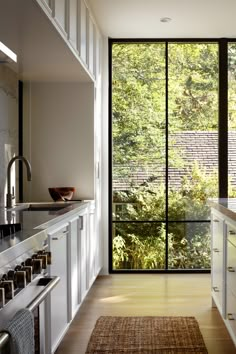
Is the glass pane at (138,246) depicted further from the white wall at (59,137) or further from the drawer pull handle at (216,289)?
the drawer pull handle at (216,289)

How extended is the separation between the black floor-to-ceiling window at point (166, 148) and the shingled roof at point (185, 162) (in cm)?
1

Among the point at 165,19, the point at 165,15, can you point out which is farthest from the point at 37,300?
the point at 165,19

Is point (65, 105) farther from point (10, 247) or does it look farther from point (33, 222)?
point (10, 247)

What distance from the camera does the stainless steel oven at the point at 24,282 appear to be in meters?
1.59

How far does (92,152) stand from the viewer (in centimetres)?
484

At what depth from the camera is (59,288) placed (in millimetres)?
2973

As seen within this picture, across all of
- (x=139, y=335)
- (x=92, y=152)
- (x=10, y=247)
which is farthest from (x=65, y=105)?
(x=10, y=247)

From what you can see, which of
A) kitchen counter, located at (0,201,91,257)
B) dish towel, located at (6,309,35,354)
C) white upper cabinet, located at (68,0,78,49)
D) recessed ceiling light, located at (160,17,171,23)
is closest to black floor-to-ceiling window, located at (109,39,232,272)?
recessed ceiling light, located at (160,17,171,23)

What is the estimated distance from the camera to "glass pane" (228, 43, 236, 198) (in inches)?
221

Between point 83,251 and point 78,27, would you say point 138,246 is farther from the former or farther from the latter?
point 78,27

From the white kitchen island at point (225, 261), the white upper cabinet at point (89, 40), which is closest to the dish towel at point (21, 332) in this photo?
the white kitchen island at point (225, 261)

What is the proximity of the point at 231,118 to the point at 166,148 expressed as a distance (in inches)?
29.9

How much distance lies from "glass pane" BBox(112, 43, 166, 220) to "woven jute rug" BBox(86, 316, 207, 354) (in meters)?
1.92

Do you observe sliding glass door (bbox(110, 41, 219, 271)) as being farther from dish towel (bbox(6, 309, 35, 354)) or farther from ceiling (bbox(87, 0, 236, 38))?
dish towel (bbox(6, 309, 35, 354))
